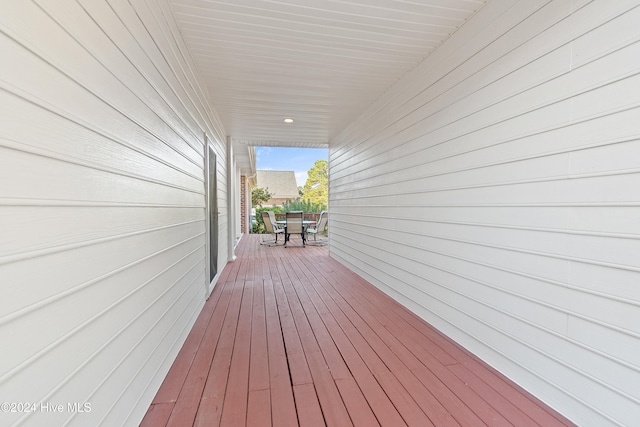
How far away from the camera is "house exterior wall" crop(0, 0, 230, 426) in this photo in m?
0.73

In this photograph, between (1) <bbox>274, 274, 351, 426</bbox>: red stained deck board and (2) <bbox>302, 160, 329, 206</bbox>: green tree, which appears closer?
(1) <bbox>274, 274, 351, 426</bbox>: red stained deck board

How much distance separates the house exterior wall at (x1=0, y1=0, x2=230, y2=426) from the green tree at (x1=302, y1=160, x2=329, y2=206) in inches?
1050

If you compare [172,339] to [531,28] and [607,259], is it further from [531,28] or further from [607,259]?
[531,28]

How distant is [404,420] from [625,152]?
170cm

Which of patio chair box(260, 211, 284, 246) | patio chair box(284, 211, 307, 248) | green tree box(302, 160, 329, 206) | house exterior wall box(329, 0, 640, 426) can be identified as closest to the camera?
house exterior wall box(329, 0, 640, 426)

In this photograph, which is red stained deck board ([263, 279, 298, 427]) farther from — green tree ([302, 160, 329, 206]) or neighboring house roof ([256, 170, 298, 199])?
green tree ([302, 160, 329, 206])

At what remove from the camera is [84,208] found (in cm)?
102

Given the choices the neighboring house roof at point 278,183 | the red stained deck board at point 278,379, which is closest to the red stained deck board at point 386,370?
the red stained deck board at point 278,379

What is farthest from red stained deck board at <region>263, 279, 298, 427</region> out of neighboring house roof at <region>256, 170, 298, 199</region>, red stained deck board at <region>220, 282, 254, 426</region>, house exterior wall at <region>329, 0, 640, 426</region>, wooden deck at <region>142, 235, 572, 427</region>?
neighboring house roof at <region>256, 170, 298, 199</region>

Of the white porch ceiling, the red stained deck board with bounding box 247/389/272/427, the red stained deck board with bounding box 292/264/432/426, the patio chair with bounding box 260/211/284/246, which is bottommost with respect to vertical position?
the red stained deck board with bounding box 292/264/432/426

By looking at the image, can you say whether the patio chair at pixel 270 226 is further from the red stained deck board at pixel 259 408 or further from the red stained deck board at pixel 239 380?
the red stained deck board at pixel 259 408

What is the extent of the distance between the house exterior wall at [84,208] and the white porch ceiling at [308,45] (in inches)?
21.7

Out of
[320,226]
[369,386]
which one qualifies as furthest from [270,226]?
[369,386]

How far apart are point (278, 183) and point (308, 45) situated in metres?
21.8
